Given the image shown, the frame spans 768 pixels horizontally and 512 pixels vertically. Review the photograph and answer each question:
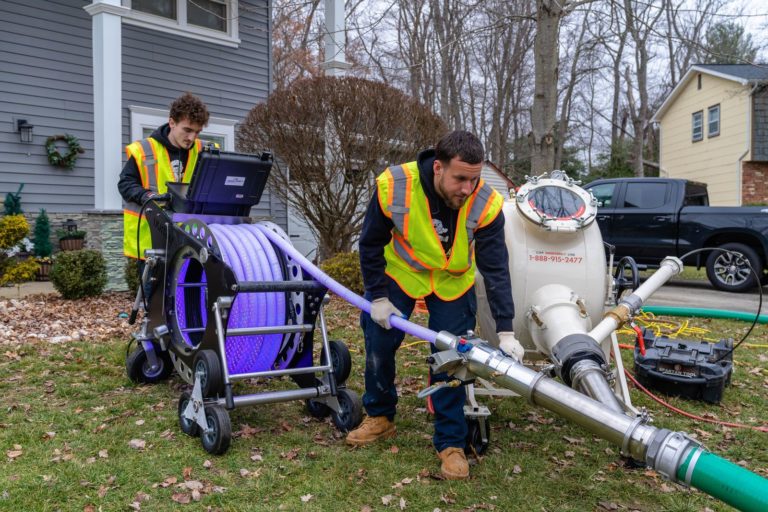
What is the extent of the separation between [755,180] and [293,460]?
2181cm

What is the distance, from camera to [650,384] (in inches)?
191

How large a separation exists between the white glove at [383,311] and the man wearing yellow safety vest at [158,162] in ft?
6.14

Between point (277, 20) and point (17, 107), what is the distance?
58.2 ft

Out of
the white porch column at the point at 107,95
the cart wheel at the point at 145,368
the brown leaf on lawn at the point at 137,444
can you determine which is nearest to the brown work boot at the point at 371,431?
the brown leaf on lawn at the point at 137,444

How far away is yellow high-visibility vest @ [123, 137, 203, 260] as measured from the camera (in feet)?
14.9

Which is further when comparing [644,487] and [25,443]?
[25,443]

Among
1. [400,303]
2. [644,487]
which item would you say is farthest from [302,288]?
[644,487]

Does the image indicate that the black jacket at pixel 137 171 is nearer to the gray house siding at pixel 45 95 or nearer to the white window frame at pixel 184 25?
the gray house siding at pixel 45 95

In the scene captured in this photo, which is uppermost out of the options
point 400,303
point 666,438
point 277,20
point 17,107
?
point 277,20

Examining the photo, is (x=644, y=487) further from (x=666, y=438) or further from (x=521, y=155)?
(x=521, y=155)

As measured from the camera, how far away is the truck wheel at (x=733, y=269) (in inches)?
410

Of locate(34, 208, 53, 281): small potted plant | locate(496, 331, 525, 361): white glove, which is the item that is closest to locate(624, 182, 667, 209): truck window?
locate(496, 331, 525, 361): white glove

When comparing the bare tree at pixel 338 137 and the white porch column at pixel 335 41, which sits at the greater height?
the white porch column at pixel 335 41

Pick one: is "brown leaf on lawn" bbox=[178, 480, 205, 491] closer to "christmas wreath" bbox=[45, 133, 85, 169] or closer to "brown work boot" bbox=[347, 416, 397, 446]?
"brown work boot" bbox=[347, 416, 397, 446]
